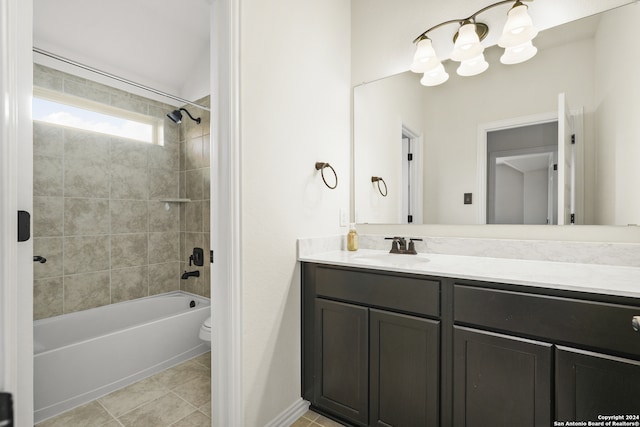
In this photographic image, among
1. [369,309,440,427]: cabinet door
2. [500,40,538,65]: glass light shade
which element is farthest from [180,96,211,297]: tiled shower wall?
[500,40,538,65]: glass light shade

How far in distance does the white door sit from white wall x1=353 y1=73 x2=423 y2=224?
27.7 inches

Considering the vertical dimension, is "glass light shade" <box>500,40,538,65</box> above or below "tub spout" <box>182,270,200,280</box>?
above

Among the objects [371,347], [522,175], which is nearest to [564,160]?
[522,175]

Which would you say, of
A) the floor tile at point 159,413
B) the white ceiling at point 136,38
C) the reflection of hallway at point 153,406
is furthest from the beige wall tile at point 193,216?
the floor tile at point 159,413

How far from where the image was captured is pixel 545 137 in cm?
149

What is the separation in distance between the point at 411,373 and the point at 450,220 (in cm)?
92

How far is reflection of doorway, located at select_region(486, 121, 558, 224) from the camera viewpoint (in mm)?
1476

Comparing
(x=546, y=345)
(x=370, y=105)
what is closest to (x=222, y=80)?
(x=370, y=105)

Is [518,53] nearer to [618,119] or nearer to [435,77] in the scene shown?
[435,77]

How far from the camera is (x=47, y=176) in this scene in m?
2.20

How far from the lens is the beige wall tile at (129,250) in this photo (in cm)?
257

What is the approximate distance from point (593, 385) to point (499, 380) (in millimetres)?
268

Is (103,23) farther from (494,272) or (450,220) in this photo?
(494,272)

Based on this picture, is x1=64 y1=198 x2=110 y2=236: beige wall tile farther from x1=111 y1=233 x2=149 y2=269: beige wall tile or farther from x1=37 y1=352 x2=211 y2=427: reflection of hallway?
x1=37 y1=352 x2=211 y2=427: reflection of hallway
